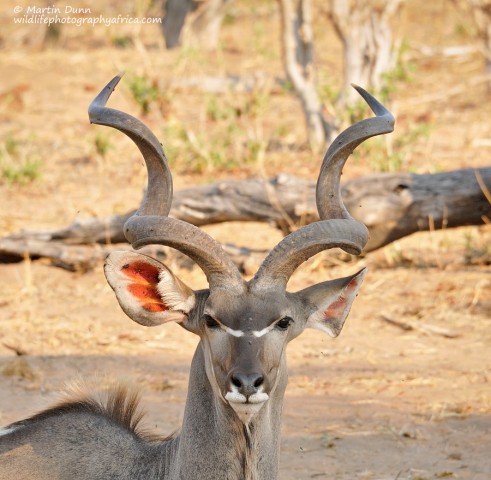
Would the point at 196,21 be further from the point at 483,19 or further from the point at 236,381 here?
the point at 236,381

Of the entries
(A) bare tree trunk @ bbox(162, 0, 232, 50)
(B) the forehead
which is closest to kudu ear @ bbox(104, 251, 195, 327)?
(B) the forehead

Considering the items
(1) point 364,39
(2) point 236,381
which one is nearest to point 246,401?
(2) point 236,381

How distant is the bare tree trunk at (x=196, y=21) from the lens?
785 inches

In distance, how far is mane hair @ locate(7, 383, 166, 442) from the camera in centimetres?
469

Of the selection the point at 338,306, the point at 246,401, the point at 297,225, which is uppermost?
the point at 338,306

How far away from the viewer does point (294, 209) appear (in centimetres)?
866

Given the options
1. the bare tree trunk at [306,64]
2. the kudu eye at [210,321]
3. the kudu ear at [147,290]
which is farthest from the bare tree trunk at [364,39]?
the kudu eye at [210,321]

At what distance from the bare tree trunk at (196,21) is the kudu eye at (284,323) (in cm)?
1519

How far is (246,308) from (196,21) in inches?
676

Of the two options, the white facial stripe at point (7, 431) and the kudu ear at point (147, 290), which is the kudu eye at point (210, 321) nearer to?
the kudu ear at point (147, 290)

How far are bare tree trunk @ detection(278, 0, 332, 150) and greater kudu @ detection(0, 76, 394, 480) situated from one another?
778cm

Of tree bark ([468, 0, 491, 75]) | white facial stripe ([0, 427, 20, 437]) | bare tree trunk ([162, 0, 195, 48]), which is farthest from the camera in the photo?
bare tree trunk ([162, 0, 195, 48])

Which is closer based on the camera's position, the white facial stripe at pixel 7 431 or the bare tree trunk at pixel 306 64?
the white facial stripe at pixel 7 431

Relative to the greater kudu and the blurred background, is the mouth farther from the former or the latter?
the blurred background
